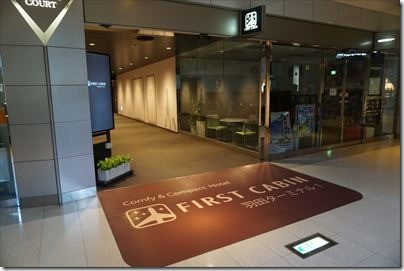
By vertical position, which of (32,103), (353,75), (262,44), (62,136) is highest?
(262,44)

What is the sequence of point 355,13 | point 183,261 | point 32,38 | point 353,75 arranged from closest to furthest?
point 183,261, point 32,38, point 355,13, point 353,75

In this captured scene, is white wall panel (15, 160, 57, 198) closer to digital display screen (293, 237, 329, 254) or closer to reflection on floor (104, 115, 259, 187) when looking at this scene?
reflection on floor (104, 115, 259, 187)

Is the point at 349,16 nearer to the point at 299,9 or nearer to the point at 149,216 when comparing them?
the point at 299,9

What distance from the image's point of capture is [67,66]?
3850 mm

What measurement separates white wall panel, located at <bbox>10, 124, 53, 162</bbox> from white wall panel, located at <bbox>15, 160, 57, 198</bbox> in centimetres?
9

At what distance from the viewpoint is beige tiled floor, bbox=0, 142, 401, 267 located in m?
2.64

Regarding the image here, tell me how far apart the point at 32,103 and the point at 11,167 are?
101cm

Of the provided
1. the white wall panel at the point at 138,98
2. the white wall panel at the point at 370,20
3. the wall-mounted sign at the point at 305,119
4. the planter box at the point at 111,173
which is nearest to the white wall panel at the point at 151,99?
the white wall panel at the point at 138,98

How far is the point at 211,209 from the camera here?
375 cm

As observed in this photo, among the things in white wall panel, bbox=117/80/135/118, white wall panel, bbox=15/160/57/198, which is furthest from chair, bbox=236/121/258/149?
white wall panel, bbox=117/80/135/118

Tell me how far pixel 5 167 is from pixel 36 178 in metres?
0.69

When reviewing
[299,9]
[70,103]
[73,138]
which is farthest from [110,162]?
[299,9]

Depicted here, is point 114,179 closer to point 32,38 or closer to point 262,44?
point 32,38

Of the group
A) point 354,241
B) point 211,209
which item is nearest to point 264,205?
point 211,209
